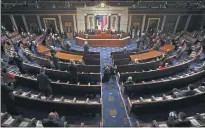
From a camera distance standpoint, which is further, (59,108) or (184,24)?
(184,24)

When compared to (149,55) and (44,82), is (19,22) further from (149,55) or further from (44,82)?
(44,82)

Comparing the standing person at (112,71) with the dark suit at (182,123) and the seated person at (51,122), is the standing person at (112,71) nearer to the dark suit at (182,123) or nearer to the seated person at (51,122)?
the dark suit at (182,123)

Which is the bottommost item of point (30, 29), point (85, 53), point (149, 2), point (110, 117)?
Answer: point (110, 117)

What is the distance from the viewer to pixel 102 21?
22.4 meters

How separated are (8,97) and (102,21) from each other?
57.7ft

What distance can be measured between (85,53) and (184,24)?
582 inches

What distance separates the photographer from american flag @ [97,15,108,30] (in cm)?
2217

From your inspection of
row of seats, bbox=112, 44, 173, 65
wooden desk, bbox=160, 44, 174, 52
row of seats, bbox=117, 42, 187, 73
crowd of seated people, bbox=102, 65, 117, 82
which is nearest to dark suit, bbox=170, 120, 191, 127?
crowd of seated people, bbox=102, 65, 117, 82

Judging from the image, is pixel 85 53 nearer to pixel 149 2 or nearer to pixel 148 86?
pixel 148 86

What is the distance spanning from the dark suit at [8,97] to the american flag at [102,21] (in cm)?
1728

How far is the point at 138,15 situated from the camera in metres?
21.8

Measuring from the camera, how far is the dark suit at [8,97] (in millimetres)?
6136

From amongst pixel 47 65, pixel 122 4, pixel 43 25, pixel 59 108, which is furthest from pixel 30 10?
pixel 59 108

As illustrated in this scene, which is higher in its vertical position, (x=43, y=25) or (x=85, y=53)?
(x=43, y=25)
